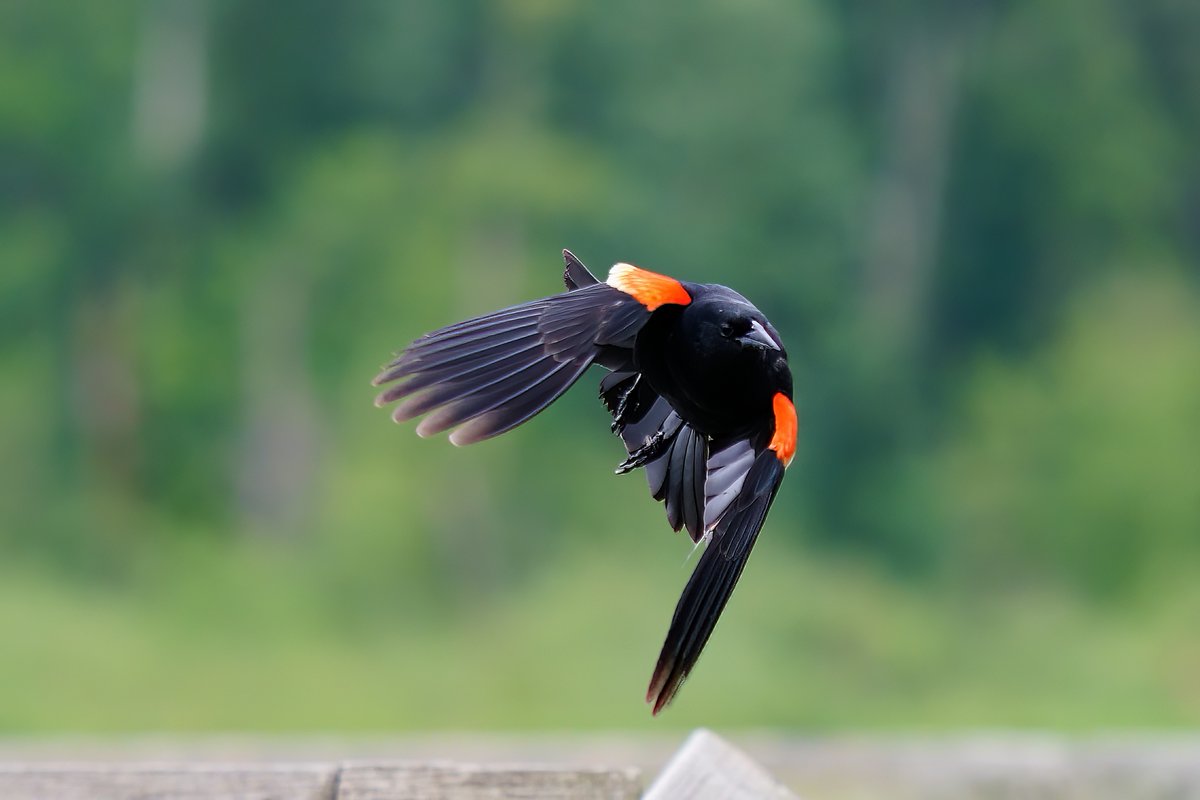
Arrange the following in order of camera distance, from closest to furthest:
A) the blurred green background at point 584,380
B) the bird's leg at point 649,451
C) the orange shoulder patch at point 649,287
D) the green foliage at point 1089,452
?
the orange shoulder patch at point 649,287 < the bird's leg at point 649,451 < the blurred green background at point 584,380 < the green foliage at point 1089,452

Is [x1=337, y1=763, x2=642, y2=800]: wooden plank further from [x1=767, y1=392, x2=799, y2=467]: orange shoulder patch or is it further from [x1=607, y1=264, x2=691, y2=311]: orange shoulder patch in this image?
[x1=607, y1=264, x2=691, y2=311]: orange shoulder patch

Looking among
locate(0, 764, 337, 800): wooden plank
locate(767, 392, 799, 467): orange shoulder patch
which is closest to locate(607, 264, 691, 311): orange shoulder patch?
locate(767, 392, 799, 467): orange shoulder patch

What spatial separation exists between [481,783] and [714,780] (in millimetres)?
321

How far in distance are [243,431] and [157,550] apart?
1.13 meters

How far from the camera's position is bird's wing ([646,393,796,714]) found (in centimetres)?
225

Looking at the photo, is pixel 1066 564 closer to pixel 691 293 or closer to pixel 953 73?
pixel 953 73

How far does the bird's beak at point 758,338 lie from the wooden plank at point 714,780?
0.76 metres

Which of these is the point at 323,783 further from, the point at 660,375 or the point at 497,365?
the point at 660,375

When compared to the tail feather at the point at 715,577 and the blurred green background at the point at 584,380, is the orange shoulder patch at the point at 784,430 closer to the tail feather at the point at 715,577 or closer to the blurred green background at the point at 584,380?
the tail feather at the point at 715,577

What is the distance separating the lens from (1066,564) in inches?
504

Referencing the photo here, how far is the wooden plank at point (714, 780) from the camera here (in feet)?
6.96

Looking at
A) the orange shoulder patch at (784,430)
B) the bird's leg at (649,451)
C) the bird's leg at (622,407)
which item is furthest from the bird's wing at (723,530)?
the bird's leg at (622,407)

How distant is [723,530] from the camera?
98.8 inches

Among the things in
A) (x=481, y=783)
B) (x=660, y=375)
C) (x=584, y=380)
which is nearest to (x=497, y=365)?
(x=660, y=375)
